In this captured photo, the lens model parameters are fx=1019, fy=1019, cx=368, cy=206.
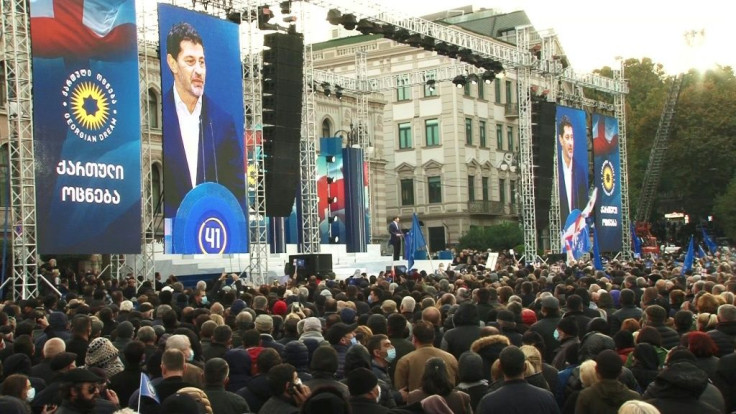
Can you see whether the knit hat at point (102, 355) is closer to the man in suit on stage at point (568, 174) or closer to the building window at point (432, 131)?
the man in suit on stage at point (568, 174)

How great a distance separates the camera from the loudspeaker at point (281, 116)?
2636 cm

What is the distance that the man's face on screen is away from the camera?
23.8 metres

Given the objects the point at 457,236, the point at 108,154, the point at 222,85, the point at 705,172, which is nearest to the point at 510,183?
the point at 457,236

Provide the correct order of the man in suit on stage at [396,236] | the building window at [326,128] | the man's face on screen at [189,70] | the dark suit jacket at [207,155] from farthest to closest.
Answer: the building window at [326,128]
the man in suit on stage at [396,236]
the man's face on screen at [189,70]
the dark suit jacket at [207,155]

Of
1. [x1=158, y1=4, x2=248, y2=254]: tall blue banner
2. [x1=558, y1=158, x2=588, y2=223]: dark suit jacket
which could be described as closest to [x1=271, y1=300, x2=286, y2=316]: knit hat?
[x1=158, y1=4, x2=248, y2=254]: tall blue banner

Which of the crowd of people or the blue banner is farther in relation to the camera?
the blue banner

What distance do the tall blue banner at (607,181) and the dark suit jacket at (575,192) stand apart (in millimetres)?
1531

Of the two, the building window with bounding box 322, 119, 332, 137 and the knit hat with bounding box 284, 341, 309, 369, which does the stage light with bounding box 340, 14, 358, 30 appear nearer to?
the building window with bounding box 322, 119, 332, 137

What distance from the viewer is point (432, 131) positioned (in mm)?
59375

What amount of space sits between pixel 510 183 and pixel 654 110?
980 centimetres

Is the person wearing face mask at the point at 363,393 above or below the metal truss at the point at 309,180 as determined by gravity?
below

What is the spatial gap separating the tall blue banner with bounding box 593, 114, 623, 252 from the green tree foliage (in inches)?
393

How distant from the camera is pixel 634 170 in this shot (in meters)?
63.4

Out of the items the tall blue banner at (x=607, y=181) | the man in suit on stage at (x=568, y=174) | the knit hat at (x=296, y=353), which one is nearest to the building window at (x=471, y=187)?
the tall blue banner at (x=607, y=181)
